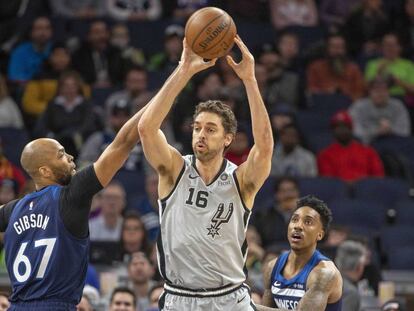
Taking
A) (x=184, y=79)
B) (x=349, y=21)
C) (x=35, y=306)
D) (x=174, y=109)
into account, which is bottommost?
(x=35, y=306)

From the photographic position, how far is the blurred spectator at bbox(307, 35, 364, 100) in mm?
14977

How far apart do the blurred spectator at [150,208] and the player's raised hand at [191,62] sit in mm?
5360

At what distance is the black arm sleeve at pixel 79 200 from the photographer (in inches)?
257

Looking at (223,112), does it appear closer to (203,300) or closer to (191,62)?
(191,62)

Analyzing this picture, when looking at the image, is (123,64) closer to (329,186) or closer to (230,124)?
(329,186)

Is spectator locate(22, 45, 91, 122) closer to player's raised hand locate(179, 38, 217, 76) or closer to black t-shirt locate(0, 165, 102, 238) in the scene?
player's raised hand locate(179, 38, 217, 76)

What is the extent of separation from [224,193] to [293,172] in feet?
20.6

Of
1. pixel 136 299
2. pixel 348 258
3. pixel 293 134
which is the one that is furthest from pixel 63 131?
pixel 348 258

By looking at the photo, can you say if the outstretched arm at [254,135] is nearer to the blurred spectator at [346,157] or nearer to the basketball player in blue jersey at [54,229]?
the basketball player in blue jersey at [54,229]

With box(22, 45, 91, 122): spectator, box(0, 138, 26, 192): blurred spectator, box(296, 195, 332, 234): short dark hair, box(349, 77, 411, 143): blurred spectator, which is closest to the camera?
box(296, 195, 332, 234): short dark hair

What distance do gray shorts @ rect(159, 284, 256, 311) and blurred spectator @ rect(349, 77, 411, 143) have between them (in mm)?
7469

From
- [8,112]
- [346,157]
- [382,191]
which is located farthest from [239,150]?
[8,112]

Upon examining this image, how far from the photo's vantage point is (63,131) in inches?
531

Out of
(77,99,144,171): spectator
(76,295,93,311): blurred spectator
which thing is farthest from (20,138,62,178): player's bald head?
(77,99,144,171): spectator
